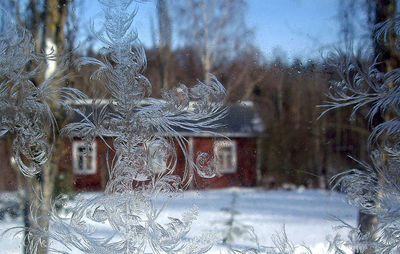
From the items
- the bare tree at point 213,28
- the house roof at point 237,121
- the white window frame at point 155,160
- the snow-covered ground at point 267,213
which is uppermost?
the bare tree at point 213,28

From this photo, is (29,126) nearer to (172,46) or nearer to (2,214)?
(2,214)

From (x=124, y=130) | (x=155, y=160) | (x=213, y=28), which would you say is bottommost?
(x=155, y=160)

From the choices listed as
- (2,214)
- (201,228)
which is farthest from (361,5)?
(2,214)

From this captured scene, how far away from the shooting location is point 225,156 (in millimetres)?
1196

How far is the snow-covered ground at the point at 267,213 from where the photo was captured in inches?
47.7

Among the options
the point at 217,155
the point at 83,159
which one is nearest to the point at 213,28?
the point at 217,155

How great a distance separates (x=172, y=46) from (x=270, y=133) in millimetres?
468

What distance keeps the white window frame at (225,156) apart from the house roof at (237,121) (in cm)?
3

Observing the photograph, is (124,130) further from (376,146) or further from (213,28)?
(376,146)

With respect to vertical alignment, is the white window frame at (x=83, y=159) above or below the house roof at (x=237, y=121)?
below

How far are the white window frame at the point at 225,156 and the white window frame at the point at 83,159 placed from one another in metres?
0.42

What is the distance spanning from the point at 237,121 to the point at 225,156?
5.1 inches

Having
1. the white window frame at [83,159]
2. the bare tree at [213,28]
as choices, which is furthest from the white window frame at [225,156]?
the white window frame at [83,159]

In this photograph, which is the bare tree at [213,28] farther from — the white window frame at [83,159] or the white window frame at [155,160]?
the white window frame at [83,159]
